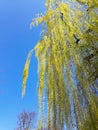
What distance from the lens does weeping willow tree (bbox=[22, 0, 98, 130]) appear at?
3.20 meters

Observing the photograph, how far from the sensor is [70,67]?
350 cm

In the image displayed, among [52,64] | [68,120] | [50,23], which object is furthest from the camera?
[50,23]

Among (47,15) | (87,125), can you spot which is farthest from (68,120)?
(47,15)

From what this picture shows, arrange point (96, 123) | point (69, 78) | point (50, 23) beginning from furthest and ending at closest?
point (50, 23) < point (69, 78) < point (96, 123)

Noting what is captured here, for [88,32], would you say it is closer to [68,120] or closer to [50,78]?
[50,78]

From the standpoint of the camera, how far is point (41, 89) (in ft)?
11.6

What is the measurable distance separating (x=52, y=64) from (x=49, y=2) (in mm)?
1047

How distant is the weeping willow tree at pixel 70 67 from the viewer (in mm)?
3201

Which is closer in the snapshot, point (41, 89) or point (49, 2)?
point (41, 89)

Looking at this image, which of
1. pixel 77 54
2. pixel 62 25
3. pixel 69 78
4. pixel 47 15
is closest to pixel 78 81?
pixel 69 78

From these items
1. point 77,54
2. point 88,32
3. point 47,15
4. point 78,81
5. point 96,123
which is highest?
point 47,15

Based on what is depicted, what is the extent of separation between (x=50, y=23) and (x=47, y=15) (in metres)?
0.15

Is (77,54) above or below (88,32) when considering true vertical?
below

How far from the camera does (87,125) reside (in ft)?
9.98
